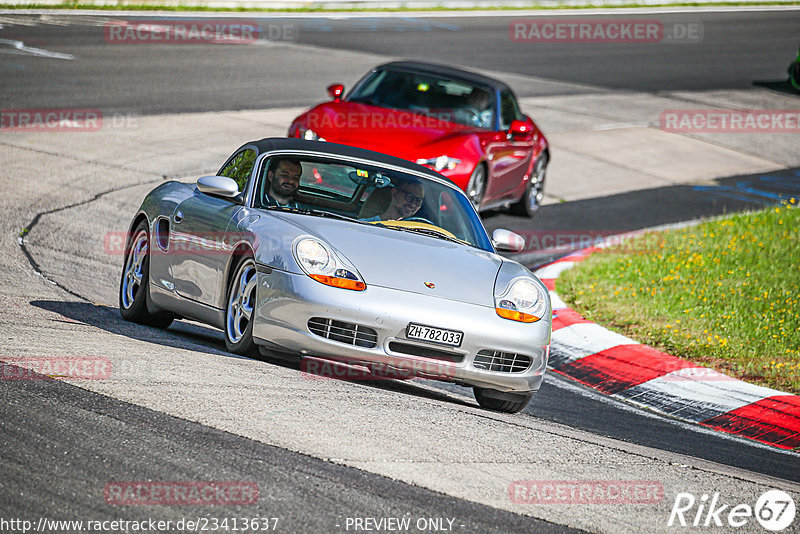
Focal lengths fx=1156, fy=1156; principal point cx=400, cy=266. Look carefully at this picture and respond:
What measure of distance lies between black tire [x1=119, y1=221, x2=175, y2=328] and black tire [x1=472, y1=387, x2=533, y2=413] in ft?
7.72

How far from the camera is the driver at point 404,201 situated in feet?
24.5

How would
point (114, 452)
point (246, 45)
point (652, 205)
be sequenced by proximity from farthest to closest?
point (246, 45), point (652, 205), point (114, 452)

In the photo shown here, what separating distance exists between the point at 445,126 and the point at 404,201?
203 inches

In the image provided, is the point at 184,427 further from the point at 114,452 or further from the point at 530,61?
the point at 530,61

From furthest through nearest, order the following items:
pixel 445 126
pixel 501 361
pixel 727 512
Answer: pixel 445 126
pixel 501 361
pixel 727 512

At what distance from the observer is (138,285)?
8.08 m

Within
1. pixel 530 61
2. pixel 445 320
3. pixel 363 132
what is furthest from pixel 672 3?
pixel 445 320

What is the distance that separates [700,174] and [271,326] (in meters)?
13.7

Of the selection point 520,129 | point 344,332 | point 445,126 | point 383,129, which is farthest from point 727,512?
point 520,129

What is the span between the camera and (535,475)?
512cm

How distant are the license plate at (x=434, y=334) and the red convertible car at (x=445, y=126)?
17.3 ft

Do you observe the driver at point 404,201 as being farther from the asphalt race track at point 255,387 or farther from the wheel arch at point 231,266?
the asphalt race track at point 255,387

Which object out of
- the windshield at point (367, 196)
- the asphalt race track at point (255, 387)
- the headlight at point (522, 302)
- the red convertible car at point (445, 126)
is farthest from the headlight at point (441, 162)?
the headlight at point (522, 302)

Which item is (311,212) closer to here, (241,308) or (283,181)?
(283,181)
